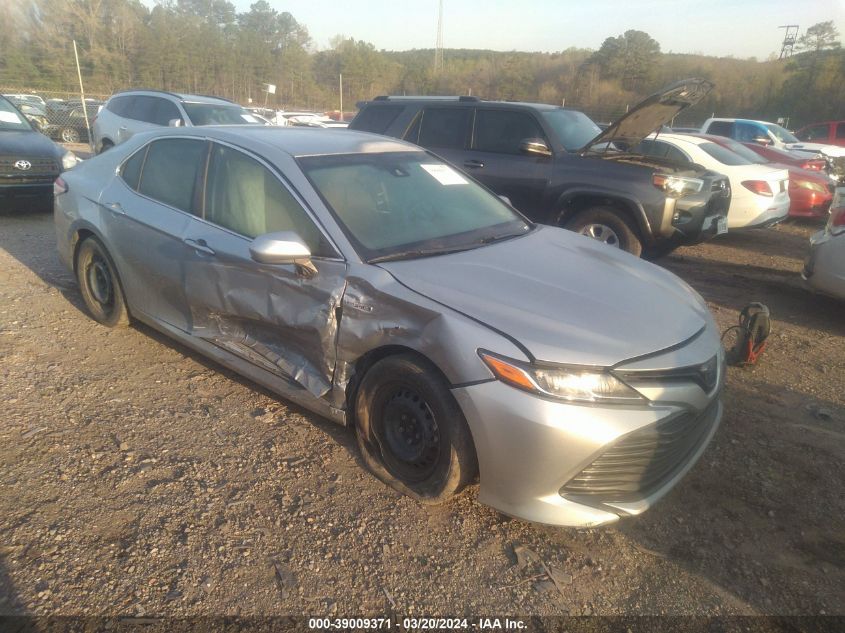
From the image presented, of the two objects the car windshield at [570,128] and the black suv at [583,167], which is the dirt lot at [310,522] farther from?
the car windshield at [570,128]

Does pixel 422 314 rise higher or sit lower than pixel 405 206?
lower

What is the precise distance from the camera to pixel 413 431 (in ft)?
9.41

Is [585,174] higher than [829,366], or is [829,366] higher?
[585,174]

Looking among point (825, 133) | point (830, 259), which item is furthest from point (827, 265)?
point (825, 133)

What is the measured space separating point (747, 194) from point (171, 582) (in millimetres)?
8263

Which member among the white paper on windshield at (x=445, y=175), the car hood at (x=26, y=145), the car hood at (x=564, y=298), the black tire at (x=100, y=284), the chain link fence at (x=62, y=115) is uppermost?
the white paper on windshield at (x=445, y=175)

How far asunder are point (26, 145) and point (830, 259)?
939 cm

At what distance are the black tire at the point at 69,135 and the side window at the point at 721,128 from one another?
2100 cm

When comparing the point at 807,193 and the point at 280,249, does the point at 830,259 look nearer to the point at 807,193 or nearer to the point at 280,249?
the point at 280,249

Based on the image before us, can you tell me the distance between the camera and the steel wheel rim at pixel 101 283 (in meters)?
4.56

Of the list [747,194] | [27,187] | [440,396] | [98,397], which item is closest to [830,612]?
[440,396]

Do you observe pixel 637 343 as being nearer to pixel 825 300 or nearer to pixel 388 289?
pixel 388 289

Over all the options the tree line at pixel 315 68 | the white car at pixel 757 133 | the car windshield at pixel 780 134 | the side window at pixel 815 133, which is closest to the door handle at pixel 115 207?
the white car at pixel 757 133

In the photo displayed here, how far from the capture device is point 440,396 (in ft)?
8.59
